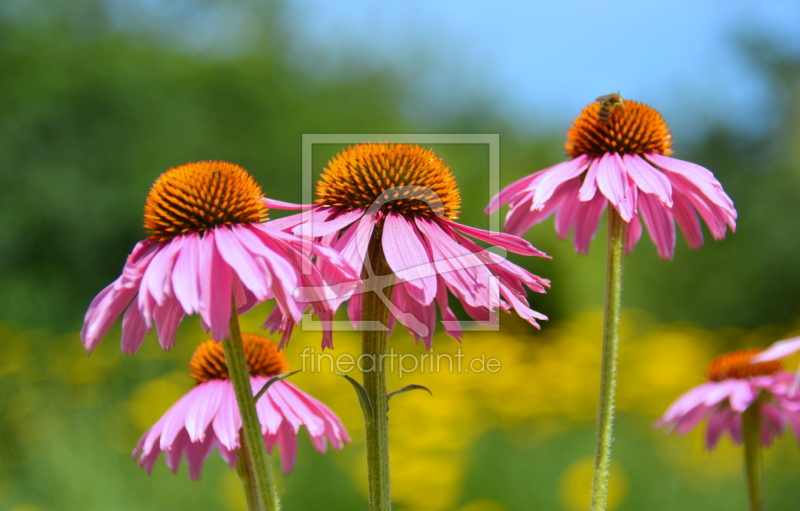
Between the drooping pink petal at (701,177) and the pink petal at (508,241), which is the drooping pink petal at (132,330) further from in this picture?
the drooping pink petal at (701,177)

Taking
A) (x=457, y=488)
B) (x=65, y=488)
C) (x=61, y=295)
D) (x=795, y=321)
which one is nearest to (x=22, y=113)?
(x=61, y=295)

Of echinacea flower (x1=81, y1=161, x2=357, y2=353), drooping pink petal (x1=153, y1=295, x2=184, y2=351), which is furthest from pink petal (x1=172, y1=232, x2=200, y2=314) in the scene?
drooping pink petal (x1=153, y1=295, x2=184, y2=351)

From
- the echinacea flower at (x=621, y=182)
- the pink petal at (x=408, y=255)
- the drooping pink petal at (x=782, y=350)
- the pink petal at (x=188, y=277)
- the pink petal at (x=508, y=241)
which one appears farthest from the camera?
the echinacea flower at (x=621, y=182)

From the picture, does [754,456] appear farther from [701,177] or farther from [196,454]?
[196,454]

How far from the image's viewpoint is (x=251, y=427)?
1.05m

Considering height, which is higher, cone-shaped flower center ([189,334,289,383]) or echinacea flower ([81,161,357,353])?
echinacea flower ([81,161,357,353])

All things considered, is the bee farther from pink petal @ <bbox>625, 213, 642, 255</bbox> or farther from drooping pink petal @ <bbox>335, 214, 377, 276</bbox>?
drooping pink petal @ <bbox>335, 214, 377, 276</bbox>

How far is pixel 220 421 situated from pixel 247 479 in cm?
17

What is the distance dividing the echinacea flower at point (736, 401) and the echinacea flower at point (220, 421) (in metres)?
1.11

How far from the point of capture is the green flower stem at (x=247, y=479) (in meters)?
1.29

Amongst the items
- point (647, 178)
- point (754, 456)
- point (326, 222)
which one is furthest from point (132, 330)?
point (754, 456)

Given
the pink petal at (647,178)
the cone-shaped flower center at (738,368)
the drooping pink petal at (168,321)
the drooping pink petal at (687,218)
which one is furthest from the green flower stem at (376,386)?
the cone-shaped flower center at (738,368)

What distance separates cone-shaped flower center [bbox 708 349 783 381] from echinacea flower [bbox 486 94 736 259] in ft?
2.36

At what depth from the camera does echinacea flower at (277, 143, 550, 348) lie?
1.27 metres
